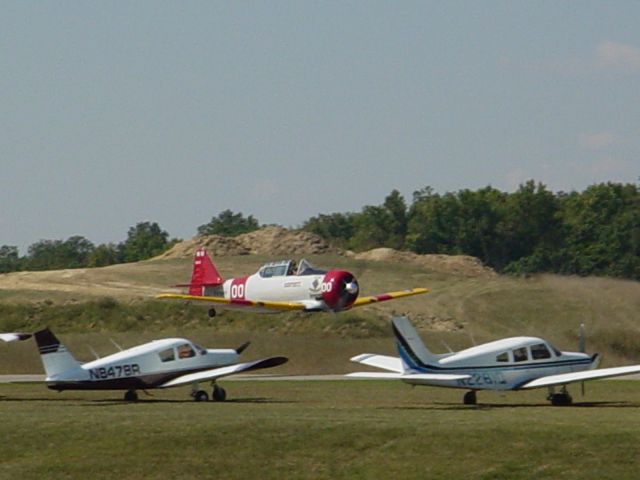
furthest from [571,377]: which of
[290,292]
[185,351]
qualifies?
[290,292]

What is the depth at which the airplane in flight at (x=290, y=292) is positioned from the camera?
61094 mm

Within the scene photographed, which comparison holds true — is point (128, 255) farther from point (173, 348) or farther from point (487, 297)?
point (173, 348)

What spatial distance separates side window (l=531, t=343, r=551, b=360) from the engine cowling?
78.9 feet

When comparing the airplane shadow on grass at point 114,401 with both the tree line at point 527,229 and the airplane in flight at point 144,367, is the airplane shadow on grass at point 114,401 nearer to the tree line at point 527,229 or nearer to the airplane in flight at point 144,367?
the airplane in flight at point 144,367

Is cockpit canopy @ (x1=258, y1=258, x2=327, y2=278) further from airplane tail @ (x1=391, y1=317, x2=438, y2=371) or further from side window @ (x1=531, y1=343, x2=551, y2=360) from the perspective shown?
airplane tail @ (x1=391, y1=317, x2=438, y2=371)

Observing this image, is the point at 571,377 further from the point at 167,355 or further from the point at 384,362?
the point at 167,355

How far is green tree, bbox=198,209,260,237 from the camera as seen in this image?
18162 cm

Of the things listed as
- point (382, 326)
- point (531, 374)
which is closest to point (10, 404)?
point (531, 374)

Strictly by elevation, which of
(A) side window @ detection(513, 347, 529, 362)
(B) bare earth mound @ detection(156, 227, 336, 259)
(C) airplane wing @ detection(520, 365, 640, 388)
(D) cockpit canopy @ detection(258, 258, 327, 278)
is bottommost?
(C) airplane wing @ detection(520, 365, 640, 388)

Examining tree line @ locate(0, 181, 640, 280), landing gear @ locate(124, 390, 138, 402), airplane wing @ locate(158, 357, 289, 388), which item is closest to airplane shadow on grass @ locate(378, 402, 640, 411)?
airplane wing @ locate(158, 357, 289, 388)

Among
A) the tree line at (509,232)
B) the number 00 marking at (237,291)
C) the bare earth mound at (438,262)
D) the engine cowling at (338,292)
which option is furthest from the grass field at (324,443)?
the tree line at (509,232)

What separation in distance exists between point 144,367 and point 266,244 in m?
60.1

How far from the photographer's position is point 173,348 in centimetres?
3997

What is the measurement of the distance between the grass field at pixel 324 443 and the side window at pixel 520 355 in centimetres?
139
